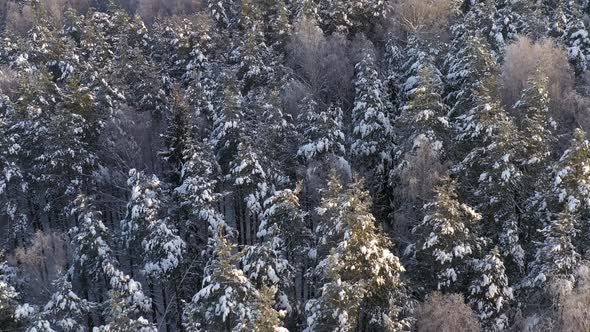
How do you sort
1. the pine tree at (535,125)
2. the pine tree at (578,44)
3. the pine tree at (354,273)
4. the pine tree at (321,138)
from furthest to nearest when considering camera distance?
the pine tree at (578,44) < the pine tree at (321,138) < the pine tree at (535,125) < the pine tree at (354,273)

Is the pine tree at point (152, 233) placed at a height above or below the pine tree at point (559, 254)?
above

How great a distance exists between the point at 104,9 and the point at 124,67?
95.2 feet

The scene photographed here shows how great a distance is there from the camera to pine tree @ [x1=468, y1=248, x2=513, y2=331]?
24547 mm

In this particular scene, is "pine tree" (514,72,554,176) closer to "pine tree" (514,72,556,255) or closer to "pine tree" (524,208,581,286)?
"pine tree" (514,72,556,255)

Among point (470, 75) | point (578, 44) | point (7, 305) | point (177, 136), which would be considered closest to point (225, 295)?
point (7, 305)

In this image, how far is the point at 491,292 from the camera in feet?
79.8

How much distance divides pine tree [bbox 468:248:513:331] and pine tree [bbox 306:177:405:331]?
11.8 feet

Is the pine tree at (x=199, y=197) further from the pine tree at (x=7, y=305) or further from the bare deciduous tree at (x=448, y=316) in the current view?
the bare deciduous tree at (x=448, y=316)

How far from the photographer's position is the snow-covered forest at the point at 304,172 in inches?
933

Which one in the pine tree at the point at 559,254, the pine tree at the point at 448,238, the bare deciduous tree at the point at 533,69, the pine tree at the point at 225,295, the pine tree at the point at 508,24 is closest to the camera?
the pine tree at the point at 225,295

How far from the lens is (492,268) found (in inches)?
968

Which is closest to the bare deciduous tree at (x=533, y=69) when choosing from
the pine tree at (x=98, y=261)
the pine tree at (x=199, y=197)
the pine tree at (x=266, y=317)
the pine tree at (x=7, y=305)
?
the pine tree at (x=199, y=197)

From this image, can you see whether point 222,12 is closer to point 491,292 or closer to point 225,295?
point 225,295

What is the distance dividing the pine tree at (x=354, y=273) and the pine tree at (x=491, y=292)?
3599 millimetres
